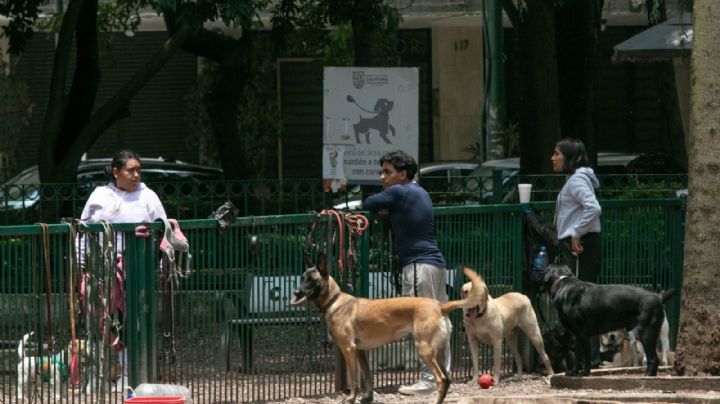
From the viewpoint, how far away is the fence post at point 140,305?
10086mm

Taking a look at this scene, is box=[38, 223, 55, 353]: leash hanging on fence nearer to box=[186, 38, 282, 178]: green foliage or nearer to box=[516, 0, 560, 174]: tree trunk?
box=[516, 0, 560, 174]: tree trunk

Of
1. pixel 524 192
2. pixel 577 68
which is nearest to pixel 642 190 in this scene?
pixel 524 192

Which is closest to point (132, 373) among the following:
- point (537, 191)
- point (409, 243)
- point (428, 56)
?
point (409, 243)

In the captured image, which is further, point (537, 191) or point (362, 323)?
point (537, 191)

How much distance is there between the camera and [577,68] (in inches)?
762

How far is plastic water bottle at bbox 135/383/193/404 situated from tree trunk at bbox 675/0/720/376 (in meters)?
3.79

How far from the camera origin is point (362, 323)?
34.1 ft

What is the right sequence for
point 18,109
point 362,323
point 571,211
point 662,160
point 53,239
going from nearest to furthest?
1. point 53,239
2. point 362,323
3. point 571,211
4. point 662,160
5. point 18,109

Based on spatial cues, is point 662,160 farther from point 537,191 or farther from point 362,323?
point 362,323

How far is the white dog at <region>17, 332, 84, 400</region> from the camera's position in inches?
379

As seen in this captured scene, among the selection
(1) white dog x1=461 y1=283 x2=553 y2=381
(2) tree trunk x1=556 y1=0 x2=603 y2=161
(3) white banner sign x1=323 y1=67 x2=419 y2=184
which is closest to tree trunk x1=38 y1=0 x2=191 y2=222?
(3) white banner sign x1=323 y1=67 x2=419 y2=184

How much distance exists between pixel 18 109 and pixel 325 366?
2143 centimetres

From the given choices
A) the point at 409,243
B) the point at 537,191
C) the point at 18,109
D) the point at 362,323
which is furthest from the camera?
the point at 18,109

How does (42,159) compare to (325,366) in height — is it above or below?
above
